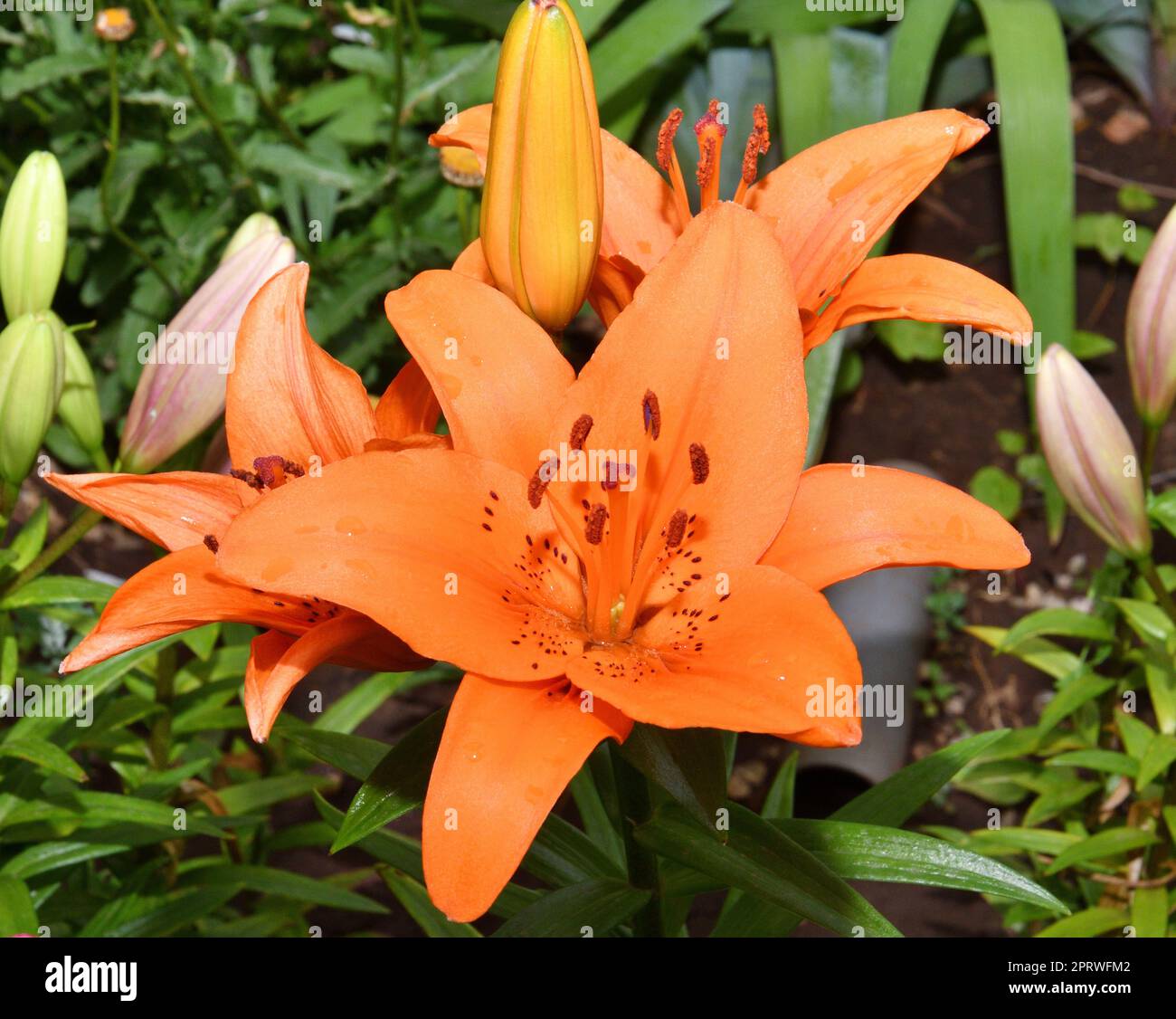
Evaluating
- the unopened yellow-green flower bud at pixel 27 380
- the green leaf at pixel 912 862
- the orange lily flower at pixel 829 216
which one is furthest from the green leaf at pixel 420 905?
the orange lily flower at pixel 829 216

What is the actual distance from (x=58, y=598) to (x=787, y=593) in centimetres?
73

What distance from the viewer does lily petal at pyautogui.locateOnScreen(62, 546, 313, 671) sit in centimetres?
69

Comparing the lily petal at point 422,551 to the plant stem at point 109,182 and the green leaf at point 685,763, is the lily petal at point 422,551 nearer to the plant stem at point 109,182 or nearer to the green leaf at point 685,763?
the green leaf at point 685,763

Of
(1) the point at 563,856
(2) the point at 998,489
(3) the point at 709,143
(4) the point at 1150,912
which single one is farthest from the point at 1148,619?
(2) the point at 998,489

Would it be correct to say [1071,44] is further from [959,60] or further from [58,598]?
[58,598]

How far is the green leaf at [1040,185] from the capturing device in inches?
82.4

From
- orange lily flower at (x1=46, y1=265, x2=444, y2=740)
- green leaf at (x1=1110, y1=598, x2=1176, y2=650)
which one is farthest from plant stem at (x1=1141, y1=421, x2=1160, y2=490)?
orange lily flower at (x1=46, y1=265, x2=444, y2=740)

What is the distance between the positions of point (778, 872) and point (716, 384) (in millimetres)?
Result: 303

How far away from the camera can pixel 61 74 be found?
1.92 m

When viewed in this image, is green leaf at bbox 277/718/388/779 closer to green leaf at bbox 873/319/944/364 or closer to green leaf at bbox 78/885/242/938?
green leaf at bbox 78/885/242/938

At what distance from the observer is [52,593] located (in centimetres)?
115

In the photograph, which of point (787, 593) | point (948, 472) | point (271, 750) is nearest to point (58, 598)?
point (271, 750)

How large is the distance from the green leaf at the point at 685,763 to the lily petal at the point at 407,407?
230 mm

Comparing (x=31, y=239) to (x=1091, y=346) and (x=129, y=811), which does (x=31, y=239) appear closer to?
(x=129, y=811)
